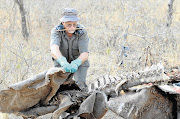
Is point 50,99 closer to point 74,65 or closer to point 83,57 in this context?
point 74,65

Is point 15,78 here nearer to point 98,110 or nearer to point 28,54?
point 28,54

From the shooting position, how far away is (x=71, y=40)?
120 inches

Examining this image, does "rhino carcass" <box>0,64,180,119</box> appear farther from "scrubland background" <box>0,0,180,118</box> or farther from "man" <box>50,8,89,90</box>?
"scrubland background" <box>0,0,180,118</box>

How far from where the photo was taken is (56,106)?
2199 mm

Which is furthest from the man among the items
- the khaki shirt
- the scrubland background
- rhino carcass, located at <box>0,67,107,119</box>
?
rhino carcass, located at <box>0,67,107,119</box>

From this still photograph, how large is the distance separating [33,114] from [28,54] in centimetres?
306

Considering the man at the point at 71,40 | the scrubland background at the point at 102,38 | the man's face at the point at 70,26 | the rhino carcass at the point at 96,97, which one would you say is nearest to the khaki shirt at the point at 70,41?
the man at the point at 71,40

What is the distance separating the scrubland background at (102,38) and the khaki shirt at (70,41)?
0.80ft

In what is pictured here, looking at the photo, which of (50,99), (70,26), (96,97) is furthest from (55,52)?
(96,97)

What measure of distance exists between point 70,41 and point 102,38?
12.8 feet

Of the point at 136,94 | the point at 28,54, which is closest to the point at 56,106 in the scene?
the point at 136,94

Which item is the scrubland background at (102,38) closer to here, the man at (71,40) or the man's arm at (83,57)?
the man at (71,40)

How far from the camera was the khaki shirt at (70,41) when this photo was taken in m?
2.92

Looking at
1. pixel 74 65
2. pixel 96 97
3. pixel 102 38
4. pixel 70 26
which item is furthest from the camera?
pixel 102 38
